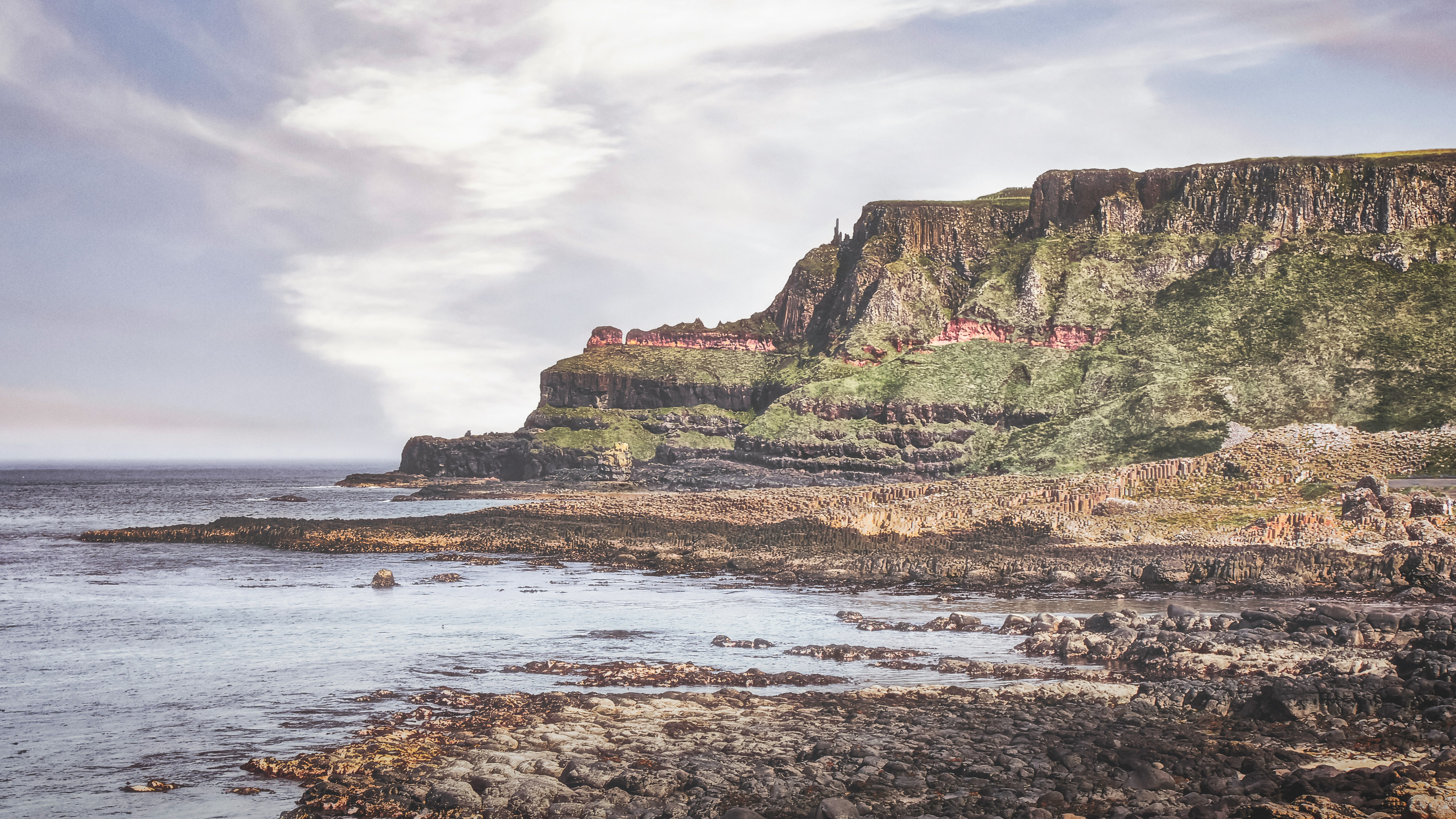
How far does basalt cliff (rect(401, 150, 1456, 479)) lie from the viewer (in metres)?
85.4

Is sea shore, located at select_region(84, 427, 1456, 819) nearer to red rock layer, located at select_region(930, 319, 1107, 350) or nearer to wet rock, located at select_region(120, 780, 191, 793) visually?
wet rock, located at select_region(120, 780, 191, 793)

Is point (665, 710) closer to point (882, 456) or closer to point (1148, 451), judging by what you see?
point (1148, 451)

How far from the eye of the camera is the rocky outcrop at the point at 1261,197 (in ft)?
335

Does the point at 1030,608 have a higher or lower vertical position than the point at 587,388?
lower

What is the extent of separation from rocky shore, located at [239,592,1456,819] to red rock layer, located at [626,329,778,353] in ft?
446

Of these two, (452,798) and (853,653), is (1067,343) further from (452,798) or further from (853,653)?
(452,798)

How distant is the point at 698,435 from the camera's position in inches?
5202

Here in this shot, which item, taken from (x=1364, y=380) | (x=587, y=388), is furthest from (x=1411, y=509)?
(x=587, y=388)

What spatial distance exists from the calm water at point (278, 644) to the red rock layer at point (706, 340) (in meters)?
110

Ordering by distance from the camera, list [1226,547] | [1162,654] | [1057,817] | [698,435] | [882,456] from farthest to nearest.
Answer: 1. [698,435]
2. [882,456]
3. [1226,547]
4. [1162,654]
5. [1057,817]

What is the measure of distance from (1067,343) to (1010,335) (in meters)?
7.69

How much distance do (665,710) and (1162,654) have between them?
10693 mm

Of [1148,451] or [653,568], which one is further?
[1148,451]

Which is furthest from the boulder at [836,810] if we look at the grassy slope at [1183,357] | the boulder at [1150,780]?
the grassy slope at [1183,357]
